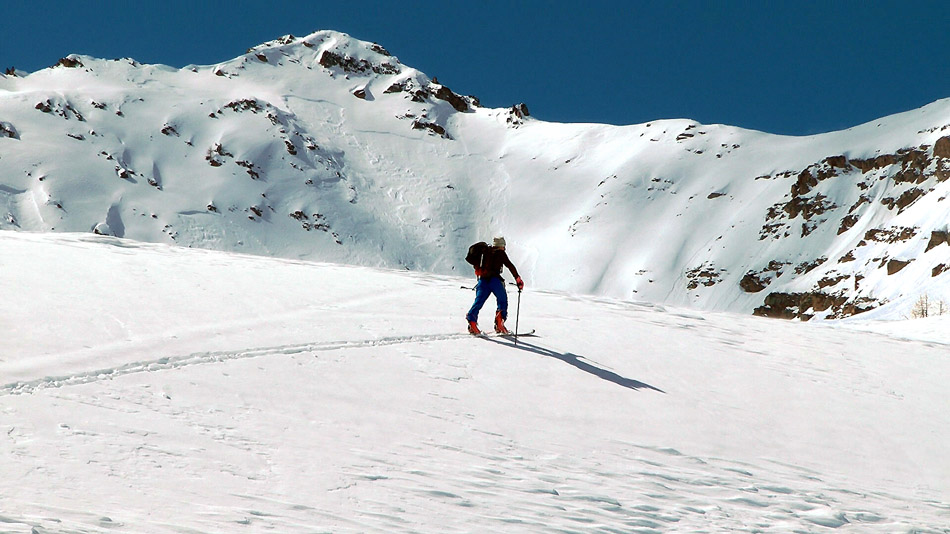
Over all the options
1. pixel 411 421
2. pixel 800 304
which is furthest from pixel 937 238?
pixel 411 421

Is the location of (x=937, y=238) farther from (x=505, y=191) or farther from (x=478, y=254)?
(x=478, y=254)

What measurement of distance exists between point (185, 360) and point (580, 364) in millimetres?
4615

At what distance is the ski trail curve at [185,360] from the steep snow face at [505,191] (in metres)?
58.1

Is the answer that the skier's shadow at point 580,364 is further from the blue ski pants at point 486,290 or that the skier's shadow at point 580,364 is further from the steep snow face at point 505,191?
the steep snow face at point 505,191

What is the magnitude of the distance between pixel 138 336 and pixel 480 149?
377ft

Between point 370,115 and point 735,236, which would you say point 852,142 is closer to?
point 735,236

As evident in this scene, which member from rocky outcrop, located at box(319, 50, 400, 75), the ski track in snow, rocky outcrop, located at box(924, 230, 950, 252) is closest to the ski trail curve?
the ski track in snow

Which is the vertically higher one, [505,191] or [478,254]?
[505,191]

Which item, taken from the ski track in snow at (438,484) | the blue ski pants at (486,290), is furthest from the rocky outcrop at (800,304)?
the ski track in snow at (438,484)

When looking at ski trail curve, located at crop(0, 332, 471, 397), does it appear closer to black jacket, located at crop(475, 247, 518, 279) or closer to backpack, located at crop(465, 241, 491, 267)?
black jacket, located at crop(475, 247, 518, 279)

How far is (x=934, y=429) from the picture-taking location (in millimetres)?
8047

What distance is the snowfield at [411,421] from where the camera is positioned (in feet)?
14.1

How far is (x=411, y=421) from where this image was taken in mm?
6145

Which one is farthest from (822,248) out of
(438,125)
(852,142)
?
(438,125)
